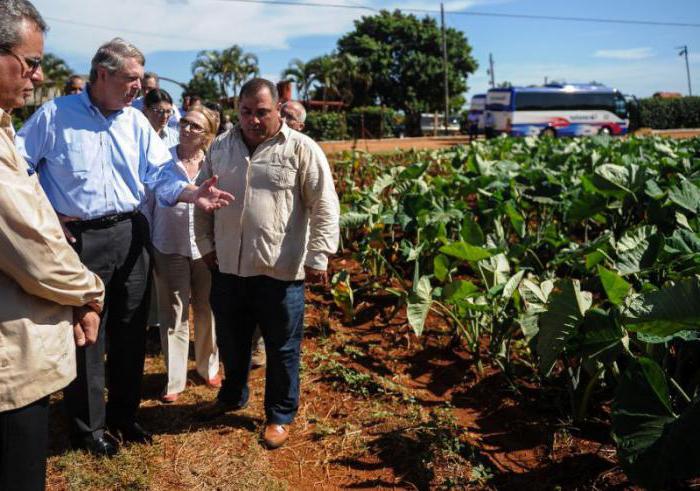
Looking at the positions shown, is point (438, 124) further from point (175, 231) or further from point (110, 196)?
point (110, 196)

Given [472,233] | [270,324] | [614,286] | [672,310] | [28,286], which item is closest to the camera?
[28,286]

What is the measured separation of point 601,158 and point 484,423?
505 centimetres

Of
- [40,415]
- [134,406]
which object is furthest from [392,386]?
[40,415]

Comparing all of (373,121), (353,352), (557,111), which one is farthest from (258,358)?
(373,121)

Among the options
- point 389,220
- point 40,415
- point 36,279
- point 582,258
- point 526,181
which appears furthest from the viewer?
point 526,181

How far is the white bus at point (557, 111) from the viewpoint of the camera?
2964cm

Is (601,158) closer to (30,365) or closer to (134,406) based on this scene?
(134,406)

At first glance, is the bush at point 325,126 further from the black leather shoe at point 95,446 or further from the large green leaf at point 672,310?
the large green leaf at point 672,310

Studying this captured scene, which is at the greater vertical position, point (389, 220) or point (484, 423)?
point (389, 220)

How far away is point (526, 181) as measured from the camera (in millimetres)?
5734

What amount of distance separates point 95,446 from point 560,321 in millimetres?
2223

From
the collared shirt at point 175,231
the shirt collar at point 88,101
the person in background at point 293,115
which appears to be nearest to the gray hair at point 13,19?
the shirt collar at point 88,101

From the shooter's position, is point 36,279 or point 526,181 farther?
point 526,181

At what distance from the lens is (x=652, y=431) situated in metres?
2.10
